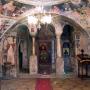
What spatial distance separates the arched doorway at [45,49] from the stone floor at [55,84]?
3080mm

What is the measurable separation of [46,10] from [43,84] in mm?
4810

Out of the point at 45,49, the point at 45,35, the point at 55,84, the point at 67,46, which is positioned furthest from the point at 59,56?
the point at 55,84

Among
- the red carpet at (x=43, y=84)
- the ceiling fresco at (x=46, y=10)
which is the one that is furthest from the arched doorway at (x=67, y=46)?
the red carpet at (x=43, y=84)

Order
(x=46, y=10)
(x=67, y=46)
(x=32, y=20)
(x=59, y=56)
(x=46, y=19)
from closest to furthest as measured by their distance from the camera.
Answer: (x=46, y=10) → (x=32, y=20) → (x=46, y=19) → (x=59, y=56) → (x=67, y=46)

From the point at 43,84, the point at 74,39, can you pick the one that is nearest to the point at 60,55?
the point at 74,39

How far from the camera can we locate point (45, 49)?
66.6 ft

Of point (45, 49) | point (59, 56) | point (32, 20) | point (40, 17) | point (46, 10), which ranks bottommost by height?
point (59, 56)

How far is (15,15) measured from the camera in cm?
1658

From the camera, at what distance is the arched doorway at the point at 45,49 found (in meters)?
19.6

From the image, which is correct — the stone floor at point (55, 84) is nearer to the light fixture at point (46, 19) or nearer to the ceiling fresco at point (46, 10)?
the ceiling fresco at point (46, 10)

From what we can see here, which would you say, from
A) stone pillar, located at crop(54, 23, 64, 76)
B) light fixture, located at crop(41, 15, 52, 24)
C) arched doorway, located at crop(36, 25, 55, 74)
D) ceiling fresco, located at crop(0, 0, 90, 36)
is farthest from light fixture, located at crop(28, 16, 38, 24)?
arched doorway, located at crop(36, 25, 55, 74)

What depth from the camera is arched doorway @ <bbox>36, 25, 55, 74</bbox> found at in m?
19.6

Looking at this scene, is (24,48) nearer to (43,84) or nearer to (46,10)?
(46,10)

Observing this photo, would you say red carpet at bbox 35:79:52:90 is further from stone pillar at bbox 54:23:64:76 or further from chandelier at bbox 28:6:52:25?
chandelier at bbox 28:6:52:25
